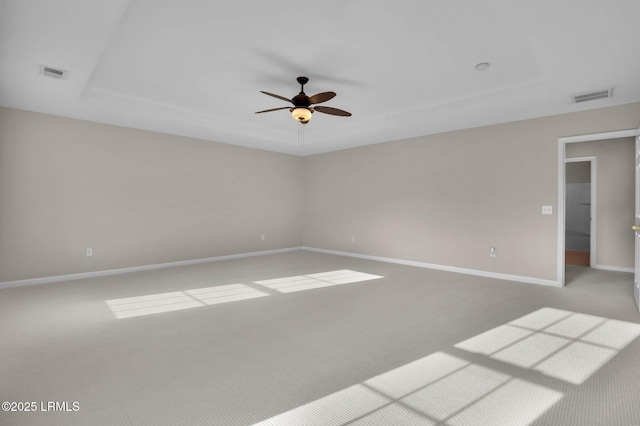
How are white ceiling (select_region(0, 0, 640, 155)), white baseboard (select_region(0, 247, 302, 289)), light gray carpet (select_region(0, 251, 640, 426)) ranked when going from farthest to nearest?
1. white baseboard (select_region(0, 247, 302, 289))
2. white ceiling (select_region(0, 0, 640, 155))
3. light gray carpet (select_region(0, 251, 640, 426))

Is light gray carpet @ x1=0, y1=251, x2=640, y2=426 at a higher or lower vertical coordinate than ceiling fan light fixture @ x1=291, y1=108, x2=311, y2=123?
lower

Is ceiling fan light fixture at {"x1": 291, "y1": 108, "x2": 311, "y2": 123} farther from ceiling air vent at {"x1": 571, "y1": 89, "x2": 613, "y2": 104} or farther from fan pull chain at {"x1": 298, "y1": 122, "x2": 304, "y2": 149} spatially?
ceiling air vent at {"x1": 571, "y1": 89, "x2": 613, "y2": 104}

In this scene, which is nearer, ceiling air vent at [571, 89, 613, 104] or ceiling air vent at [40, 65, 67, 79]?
ceiling air vent at [40, 65, 67, 79]

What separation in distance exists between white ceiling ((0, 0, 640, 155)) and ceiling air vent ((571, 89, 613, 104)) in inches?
4.9

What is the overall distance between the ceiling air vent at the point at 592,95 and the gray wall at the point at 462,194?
0.52m

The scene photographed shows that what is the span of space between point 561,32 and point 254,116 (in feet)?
14.4

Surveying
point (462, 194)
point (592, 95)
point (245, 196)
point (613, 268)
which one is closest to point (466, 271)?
point (462, 194)

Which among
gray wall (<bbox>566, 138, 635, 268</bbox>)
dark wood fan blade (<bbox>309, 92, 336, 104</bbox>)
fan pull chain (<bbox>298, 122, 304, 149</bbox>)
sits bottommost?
gray wall (<bbox>566, 138, 635, 268</bbox>)

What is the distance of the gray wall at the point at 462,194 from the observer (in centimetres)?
457

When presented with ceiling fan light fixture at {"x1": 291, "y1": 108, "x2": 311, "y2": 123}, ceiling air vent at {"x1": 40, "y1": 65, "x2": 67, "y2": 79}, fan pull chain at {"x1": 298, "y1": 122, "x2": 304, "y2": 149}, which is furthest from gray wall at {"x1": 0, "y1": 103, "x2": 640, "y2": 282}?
ceiling fan light fixture at {"x1": 291, "y1": 108, "x2": 311, "y2": 123}

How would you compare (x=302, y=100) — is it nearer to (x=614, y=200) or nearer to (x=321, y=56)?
(x=321, y=56)

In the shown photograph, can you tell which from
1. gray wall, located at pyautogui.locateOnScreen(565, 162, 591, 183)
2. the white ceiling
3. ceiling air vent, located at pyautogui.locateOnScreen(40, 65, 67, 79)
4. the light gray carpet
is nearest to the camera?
the light gray carpet

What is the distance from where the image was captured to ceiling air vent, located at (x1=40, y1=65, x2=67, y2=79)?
3.23 meters

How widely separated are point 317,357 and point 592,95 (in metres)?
4.52
